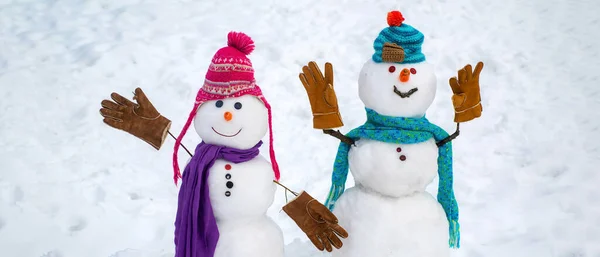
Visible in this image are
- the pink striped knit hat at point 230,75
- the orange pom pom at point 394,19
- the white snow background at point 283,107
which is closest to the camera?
the pink striped knit hat at point 230,75

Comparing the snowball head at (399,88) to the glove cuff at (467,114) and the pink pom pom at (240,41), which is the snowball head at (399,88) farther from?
the pink pom pom at (240,41)

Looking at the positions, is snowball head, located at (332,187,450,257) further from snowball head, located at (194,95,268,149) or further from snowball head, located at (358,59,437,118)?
snowball head, located at (194,95,268,149)

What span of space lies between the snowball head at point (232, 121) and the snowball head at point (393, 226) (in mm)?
577

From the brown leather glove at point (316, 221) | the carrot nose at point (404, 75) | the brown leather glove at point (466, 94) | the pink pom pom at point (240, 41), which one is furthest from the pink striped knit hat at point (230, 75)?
the brown leather glove at point (466, 94)

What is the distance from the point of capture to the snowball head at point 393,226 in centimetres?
288

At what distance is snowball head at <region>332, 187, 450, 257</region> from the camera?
2.88m

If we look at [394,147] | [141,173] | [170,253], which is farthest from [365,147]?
[141,173]

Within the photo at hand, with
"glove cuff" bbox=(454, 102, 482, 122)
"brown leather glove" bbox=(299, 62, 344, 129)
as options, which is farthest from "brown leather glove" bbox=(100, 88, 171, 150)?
"glove cuff" bbox=(454, 102, 482, 122)

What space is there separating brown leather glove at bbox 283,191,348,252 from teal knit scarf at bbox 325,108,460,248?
0.89 ft

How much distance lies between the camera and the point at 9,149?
479cm

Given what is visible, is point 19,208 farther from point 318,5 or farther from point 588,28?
point 588,28

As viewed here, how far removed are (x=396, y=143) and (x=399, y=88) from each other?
0.24 metres

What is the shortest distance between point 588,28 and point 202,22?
3.82 meters

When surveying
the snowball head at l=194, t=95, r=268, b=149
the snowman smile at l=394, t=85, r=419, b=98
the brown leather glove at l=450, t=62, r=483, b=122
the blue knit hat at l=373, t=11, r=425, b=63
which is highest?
the blue knit hat at l=373, t=11, r=425, b=63
